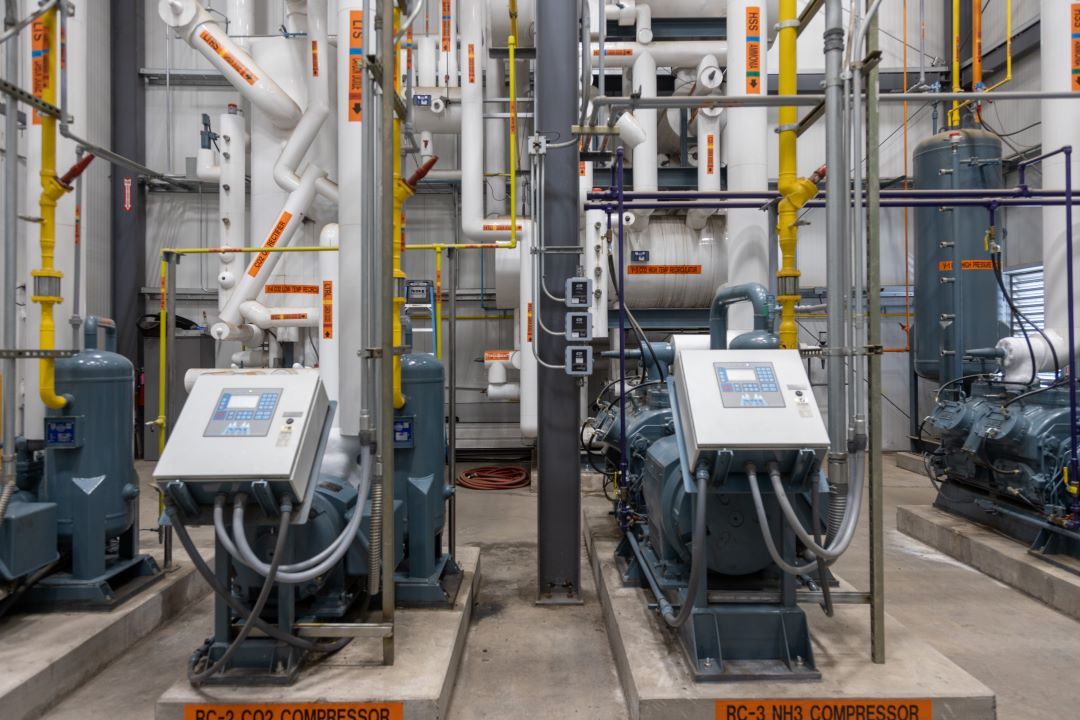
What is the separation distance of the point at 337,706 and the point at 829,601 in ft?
5.53

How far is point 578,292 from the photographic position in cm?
313

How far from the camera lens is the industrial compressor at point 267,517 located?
2014 mm

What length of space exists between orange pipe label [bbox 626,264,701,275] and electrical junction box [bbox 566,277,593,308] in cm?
311

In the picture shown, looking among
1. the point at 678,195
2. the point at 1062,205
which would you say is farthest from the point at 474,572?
the point at 1062,205

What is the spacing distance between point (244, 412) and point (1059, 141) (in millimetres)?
4794

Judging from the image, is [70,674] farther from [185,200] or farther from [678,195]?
[185,200]

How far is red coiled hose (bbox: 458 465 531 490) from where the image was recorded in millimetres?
6414

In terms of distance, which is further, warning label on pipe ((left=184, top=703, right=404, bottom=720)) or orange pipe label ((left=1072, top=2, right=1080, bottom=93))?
orange pipe label ((left=1072, top=2, right=1080, bottom=93))

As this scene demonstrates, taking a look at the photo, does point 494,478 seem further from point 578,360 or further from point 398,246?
point 398,246

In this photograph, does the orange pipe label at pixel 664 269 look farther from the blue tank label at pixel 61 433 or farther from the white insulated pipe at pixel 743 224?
the blue tank label at pixel 61 433

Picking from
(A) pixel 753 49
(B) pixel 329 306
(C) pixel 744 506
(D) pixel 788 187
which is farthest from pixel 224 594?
(A) pixel 753 49

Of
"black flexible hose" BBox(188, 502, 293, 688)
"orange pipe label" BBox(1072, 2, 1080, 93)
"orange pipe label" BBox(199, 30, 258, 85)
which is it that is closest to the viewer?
"black flexible hose" BBox(188, 502, 293, 688)

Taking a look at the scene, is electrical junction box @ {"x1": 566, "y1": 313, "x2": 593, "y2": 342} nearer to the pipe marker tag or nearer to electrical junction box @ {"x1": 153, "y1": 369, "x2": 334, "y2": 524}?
electrical junction box @ {"x1": 153, "y1": 369, "x2": 334, "y2": 524}

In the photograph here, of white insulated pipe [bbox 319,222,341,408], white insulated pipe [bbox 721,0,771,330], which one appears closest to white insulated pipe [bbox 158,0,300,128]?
white insulated pipe [bbox 319,222,341,408]
